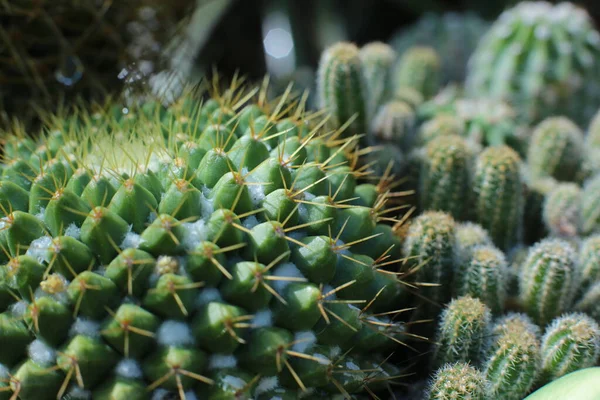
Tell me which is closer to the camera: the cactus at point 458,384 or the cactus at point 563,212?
the cactus at point 458,384

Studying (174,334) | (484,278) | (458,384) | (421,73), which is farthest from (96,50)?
(458,384)

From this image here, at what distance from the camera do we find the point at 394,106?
1.71 meters

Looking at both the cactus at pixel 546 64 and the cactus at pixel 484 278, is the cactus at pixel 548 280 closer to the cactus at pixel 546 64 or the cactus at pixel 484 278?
the cactus at pixel 484 278

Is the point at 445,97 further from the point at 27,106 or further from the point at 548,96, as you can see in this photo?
the point at 27,106

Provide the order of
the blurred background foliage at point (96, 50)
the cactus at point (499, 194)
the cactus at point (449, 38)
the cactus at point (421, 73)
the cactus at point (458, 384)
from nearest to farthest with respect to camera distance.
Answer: the cactus at point (458, 384), the cactus at point (499, 194), the blurred background foliage at point (96, 50), the cactus at point (421, 73), the cactus at point (449, 38)

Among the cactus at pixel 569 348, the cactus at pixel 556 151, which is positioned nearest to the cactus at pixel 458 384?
the cactus at pixel 569 348

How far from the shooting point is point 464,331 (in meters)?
1.13

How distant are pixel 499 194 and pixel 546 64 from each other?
A: 0.71 metres

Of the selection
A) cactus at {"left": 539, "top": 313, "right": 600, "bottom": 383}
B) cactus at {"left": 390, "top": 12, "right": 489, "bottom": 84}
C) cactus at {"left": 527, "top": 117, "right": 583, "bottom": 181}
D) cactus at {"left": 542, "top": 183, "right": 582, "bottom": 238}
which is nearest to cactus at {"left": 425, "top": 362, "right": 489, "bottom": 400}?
cactus at {"left": 539, "top": 313, "right": 600, "bottom": 383}

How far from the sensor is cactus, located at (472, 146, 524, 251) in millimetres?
1400

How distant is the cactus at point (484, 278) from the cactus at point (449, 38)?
4.07ft

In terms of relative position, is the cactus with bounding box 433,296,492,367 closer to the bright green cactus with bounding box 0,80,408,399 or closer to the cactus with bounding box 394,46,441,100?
the bright green cactus with bounding box 0,80,408,399

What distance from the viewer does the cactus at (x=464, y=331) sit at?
1.13m

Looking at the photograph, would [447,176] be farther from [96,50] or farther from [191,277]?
[96,50]
